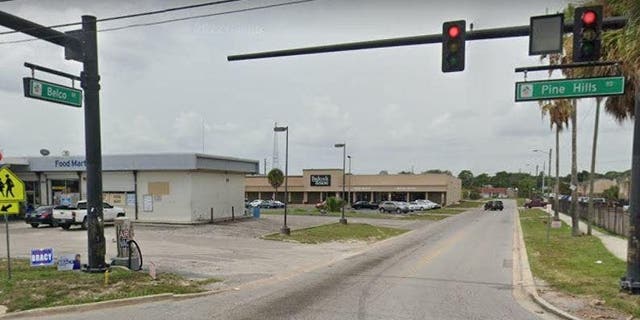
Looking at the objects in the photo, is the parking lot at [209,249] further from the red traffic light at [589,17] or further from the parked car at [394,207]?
the parked car at [394,207]

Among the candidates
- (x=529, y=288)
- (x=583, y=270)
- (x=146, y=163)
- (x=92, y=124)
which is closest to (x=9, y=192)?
(x=92, y=124)

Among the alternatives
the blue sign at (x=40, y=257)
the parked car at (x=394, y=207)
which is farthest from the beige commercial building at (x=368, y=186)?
the blue sign at (x=40, y=257)

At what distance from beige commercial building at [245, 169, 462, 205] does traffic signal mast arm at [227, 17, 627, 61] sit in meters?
64.4

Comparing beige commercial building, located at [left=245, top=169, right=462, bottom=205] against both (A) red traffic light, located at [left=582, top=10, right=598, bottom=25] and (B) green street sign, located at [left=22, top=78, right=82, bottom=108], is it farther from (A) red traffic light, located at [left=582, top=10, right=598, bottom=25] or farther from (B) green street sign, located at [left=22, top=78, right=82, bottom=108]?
(A) red traffic light, located at [left=582, top=10, right=598, bottom=25]

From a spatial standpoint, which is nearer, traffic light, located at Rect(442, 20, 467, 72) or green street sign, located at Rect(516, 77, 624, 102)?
traffic light, located at Rect(442, 20, 467, 72)

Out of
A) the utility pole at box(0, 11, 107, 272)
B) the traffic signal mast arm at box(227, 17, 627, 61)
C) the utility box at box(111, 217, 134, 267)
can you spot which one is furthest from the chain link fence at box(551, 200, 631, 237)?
the utility pole at box(0, 11, 107, 272)

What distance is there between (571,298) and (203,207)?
81.0 feet

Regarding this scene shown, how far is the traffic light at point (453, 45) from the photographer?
927 centimetres

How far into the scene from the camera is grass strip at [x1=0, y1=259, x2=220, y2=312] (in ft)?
30.0

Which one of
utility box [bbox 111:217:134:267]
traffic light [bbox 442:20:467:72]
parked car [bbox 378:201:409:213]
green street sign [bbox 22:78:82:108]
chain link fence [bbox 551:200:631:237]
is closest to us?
traffic light [bbox 442:20:467:72]

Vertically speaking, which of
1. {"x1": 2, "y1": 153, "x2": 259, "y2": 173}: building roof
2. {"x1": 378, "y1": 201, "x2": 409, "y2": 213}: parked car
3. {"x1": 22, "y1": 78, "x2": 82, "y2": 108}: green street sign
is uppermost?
{"x1": 22, "y1": 78, "x2": 82, "y2": 108}: green street sign

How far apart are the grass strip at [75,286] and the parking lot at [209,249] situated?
1238 mm

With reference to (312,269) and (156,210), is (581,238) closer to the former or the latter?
(312,269)

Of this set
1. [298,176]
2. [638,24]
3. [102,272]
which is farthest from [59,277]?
[298,176]
